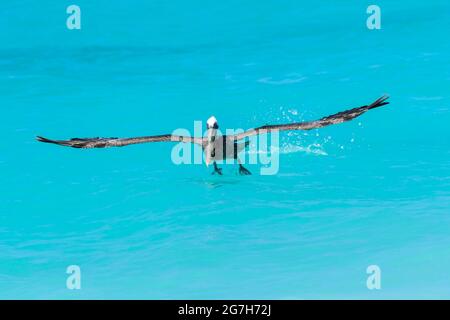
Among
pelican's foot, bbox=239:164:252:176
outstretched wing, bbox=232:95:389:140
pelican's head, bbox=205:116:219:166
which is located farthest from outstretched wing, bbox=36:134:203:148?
pelican's foot, bbox=239:164:252:176

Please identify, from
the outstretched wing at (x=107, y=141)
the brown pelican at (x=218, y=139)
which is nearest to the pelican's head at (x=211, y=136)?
the brown pelican at (x=218, y=139)

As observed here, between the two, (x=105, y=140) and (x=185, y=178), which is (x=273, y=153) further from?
(x=105, y=140)

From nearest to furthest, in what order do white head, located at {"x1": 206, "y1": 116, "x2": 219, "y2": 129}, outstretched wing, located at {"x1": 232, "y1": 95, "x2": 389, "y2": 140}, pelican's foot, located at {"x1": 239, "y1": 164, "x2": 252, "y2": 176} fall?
outstretched wing, located at {"x1": 232, "y1": 95, "x2": 389, "y2": 140}, white head, located at {"x1": 206, "y1": 116, "x2": 219, "y2": 129}, pelican's foot, located at {"x1": 239, "y1": 164, "x2": 252, "y2": 176}

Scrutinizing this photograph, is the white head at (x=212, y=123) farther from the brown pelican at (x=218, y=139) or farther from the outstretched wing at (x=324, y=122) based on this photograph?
the outstretched wing at (x=324, y=122)

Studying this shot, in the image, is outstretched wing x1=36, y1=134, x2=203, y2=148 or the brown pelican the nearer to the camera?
the brown pelican

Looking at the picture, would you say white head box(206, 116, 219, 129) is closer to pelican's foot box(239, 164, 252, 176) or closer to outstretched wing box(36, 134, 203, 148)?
outstretched wing box(36, 134, 203, 148)

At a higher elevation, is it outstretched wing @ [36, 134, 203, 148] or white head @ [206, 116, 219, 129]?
white head @ [206, 116, 219, 129]

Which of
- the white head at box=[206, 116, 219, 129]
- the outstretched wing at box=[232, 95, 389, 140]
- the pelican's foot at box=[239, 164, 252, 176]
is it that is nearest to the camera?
the outstretched wing at box=[232, 95, 389, 140]

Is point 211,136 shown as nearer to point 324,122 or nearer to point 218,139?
point 218,139
